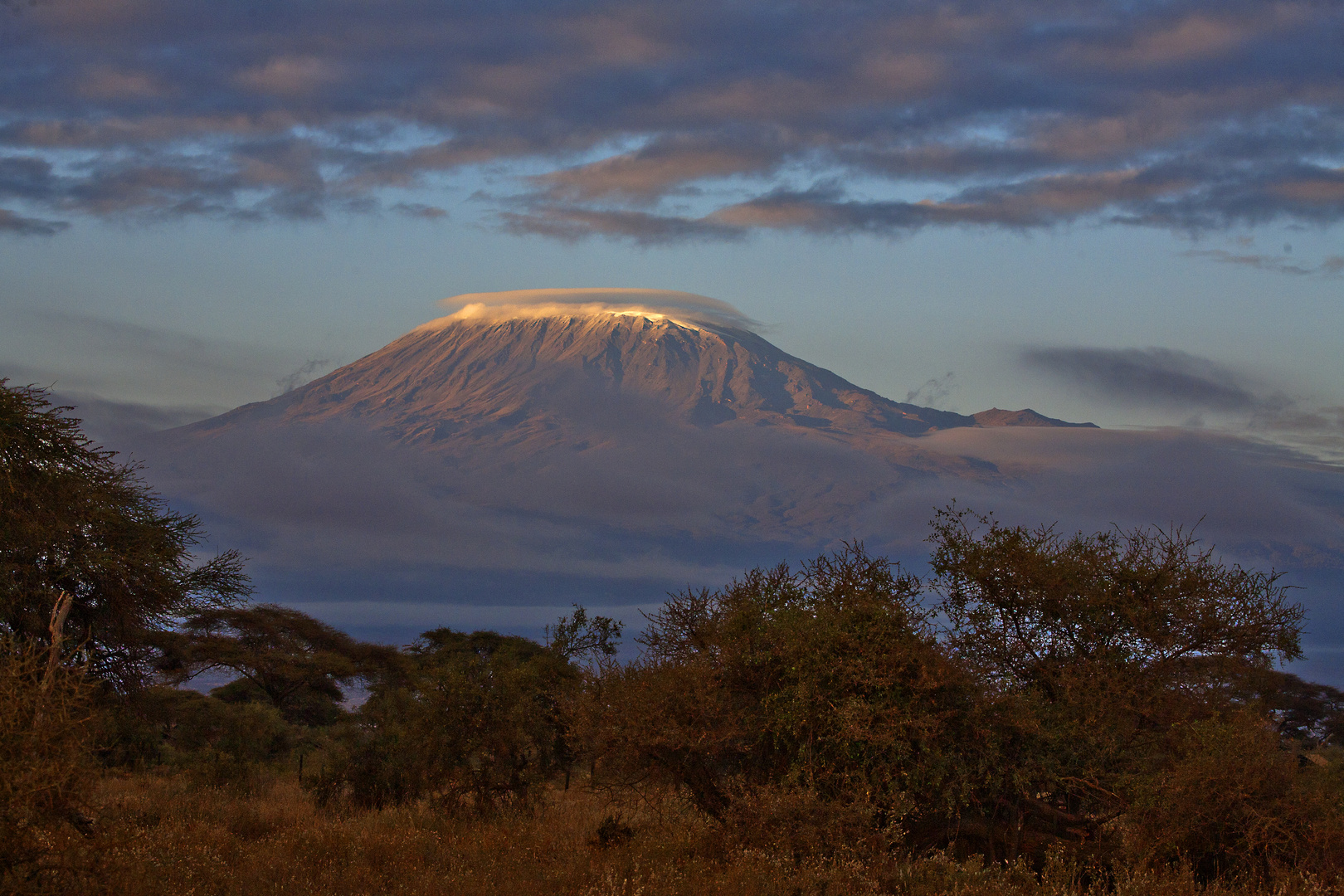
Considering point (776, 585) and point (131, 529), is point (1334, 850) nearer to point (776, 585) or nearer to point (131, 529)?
point (776, 585)

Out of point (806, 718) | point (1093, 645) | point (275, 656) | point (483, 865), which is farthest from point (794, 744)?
point (275, 656)

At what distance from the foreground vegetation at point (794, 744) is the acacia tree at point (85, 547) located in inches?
3.1

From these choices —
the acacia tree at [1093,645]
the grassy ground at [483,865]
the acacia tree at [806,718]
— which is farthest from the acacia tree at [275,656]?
the acacia tree at [1093,645]

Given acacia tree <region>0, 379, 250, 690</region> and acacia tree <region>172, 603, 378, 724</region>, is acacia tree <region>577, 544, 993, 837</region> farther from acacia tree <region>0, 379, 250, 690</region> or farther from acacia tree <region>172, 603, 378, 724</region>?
acacia tree <region>172, 603, 378, 724</region>

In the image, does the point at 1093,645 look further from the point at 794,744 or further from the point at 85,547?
the point at 85,547

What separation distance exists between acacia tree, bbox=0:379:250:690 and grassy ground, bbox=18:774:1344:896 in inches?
170

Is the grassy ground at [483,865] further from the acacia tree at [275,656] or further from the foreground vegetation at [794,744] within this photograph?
the acacia tree at [275,656]

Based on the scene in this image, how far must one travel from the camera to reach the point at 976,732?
1445 cm

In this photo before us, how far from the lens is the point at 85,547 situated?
19.9m

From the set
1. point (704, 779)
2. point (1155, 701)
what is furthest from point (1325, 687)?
point (704, 779)

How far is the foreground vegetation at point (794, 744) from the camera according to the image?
1238 cm

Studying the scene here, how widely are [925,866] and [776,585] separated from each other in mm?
5316

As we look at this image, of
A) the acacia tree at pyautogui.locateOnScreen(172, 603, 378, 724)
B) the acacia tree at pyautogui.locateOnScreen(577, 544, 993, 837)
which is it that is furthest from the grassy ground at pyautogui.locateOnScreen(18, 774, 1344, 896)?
the acacia tree at pyautogui.locateOnScreen(172, 603, 378, 724)

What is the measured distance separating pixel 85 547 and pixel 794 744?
1317 cm
